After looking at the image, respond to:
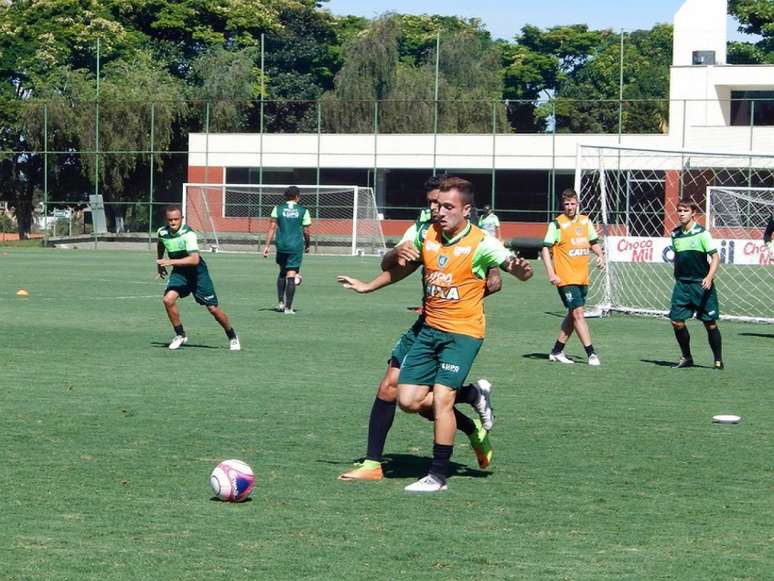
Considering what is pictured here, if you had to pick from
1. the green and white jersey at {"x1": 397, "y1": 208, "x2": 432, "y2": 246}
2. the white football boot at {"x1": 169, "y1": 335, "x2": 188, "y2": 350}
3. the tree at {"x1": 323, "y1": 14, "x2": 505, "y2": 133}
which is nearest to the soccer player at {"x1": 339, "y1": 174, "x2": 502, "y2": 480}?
the green and white jersey at {"x1": 397, "y1": 208, "x2": 432, "y2": 246}

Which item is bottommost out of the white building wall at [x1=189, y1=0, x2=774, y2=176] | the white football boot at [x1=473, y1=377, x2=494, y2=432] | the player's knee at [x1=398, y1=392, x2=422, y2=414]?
the white football boot at [x1=473, y1=377, x2=494, y2=432]

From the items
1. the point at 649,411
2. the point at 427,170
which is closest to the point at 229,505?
the point at 649,411

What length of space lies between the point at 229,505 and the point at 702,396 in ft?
21.7

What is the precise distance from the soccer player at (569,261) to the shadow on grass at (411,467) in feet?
21.5

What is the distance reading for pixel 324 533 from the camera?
688 cm

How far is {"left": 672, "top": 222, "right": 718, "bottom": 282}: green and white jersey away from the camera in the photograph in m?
15.2

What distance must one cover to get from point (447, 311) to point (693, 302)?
24.8 feet

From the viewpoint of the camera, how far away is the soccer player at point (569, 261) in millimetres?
15617

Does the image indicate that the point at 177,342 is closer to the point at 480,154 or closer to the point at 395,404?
the point at 395,404

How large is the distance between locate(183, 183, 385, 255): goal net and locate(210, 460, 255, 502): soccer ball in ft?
149

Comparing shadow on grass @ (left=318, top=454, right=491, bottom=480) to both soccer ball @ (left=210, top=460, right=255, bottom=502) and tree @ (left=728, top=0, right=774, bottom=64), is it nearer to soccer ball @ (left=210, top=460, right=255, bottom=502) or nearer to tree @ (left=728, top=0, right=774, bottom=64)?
soccer ball @ (left=210, top=460, right=255, bottom=502)

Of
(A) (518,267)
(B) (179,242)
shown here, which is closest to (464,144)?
(B) (179,242)

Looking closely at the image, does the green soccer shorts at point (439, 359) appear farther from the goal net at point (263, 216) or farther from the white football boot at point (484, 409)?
the goal net at point (263, 216)

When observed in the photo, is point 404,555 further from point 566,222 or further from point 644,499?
point 566,222
